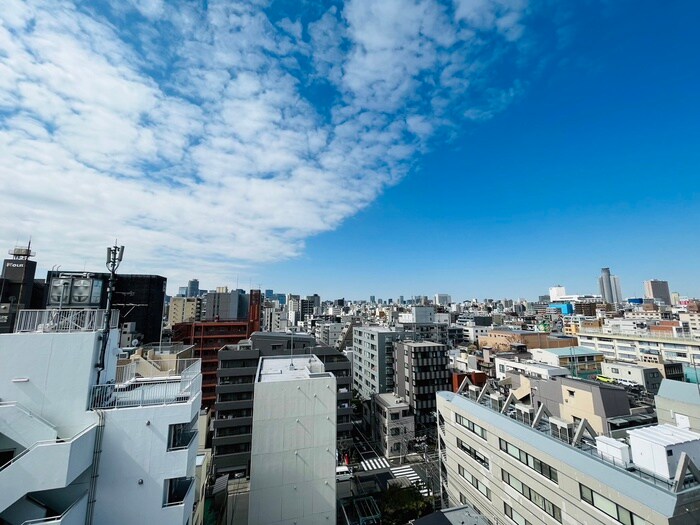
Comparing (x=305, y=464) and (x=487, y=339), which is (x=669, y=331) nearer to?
(x=487, y=339)

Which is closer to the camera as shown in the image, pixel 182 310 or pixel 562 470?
pixel 562 470

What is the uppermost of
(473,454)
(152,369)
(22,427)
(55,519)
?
(22,427)

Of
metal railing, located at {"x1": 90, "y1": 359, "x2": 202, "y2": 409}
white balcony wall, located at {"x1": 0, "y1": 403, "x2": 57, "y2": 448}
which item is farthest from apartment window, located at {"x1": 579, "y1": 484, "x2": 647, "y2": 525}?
white balcony wall, located at {"x1": 0, "y1": 403, "x2": 57, "y2": 448}

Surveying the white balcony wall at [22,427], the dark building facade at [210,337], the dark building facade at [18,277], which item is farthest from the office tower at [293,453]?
Answer: the dark building facade at [18,277]

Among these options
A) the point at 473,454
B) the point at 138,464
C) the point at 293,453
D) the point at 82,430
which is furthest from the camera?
the point at 473,454

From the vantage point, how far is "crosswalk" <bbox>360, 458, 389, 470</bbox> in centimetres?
3480

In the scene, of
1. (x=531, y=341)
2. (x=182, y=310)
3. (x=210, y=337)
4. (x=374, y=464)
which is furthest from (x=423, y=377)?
(x=182, y=310)

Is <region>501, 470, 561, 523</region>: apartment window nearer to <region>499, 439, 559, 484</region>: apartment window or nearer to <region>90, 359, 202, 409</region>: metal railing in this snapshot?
<region>499, 439, 559, 484</region>: apartment window

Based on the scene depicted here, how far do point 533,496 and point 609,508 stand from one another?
4.59m

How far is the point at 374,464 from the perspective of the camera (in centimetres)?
3562

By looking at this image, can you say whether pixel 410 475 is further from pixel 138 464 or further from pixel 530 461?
pixel 138 464

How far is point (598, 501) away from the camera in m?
13.0

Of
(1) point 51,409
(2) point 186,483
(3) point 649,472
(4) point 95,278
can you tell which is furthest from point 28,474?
(3) point 649,472

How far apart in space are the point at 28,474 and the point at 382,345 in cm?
5000
